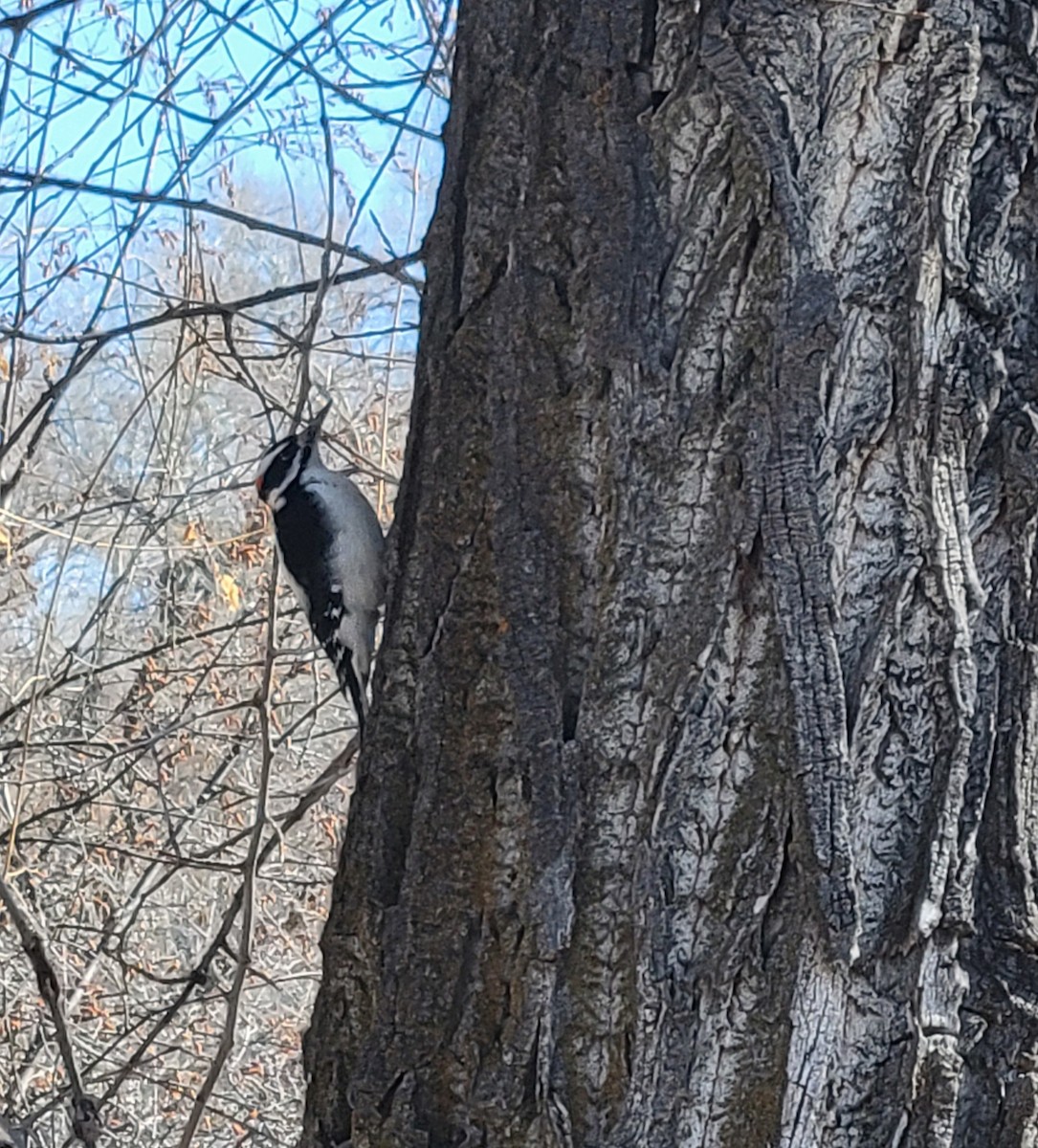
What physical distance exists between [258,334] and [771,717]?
2.68 meters

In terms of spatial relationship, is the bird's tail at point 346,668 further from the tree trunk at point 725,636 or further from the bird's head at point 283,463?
the tree trunk at point 725,636

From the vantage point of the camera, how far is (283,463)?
112 inches

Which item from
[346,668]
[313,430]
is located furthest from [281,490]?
[346,668]

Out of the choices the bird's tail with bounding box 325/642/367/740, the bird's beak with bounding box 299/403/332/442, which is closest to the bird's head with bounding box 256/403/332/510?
the bird's beak with bounding box 299/403/332/442

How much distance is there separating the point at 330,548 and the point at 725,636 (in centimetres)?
183

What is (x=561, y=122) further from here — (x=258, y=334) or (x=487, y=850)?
(x=258, y=334)

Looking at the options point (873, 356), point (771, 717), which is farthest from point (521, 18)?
point (771, 717)

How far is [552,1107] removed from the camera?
44.1 inches

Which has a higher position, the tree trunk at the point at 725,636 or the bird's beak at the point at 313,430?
the bird's beak at the point at 313,430

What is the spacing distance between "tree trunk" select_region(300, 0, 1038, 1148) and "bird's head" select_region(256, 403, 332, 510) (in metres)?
1.48

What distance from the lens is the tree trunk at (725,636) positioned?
108 cm

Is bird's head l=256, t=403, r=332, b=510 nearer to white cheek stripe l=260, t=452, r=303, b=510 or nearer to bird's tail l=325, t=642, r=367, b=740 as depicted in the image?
white cheek stripe l=260, t=452, r=303, b=510

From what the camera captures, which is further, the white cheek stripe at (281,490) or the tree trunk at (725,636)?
the white cheek stripe at (281,490)

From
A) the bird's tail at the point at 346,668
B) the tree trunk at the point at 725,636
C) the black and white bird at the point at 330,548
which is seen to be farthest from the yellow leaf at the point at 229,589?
the tree trunk at the point at 725,636
